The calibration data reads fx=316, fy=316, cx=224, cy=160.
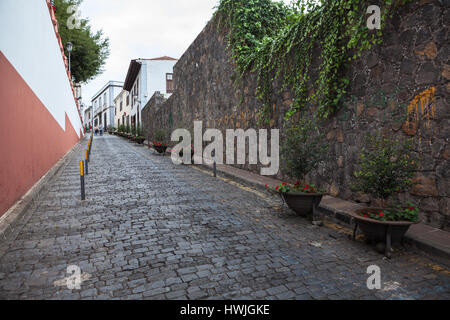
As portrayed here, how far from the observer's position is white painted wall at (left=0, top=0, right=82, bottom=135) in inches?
216

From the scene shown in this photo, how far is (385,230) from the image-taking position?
141 inches

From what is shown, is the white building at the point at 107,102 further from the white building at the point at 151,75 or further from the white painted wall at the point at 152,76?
the white painted wall at the point at 152,76

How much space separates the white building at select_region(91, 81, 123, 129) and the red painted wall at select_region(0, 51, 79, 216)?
52.0 metres

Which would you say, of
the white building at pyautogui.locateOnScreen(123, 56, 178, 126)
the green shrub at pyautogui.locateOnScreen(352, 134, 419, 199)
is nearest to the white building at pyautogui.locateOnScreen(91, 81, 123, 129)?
the white building at pyautogui.locateOnScreen(123, 56, 178, 126)

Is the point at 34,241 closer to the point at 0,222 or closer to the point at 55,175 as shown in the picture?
the point at 0,222

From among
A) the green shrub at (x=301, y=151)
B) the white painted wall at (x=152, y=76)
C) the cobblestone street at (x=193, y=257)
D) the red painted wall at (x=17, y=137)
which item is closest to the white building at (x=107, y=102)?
the white painted wall at (x=152, y=76)

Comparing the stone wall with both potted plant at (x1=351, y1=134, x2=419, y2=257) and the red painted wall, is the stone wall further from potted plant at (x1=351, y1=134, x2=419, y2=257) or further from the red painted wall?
the red painted wall

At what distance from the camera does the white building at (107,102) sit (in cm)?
5762

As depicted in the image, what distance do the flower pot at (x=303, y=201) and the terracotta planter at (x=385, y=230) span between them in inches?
45.7

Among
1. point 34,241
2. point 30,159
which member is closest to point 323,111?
point 34,241

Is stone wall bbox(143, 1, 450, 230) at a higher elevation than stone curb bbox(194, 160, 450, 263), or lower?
higher

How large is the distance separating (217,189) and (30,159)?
4153 mm

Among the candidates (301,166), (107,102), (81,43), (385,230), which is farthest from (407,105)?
(107,102)

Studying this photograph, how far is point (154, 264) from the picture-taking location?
3.31 metres
